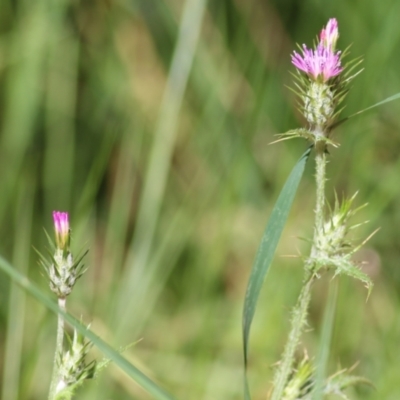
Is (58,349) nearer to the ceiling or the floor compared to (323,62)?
nearer to the floor

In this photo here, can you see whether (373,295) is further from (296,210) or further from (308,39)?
(308,39)

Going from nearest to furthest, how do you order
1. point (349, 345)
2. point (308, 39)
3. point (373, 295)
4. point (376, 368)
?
1. point (376, 368)
2. point (349, 345)
3. point (373, 295)
4. point (308, 39)

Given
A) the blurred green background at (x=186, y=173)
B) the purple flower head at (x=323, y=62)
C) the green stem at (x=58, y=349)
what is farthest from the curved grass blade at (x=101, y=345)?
the blurred green background at (x=186, y=173)

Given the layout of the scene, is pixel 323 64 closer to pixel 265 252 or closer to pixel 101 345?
pixel 265 252

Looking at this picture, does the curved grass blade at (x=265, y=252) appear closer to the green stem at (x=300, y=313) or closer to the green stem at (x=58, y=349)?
the green stem at (x=300, y=313)

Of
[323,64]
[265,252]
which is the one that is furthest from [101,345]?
[323,64]

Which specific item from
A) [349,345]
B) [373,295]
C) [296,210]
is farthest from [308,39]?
[349,345]
